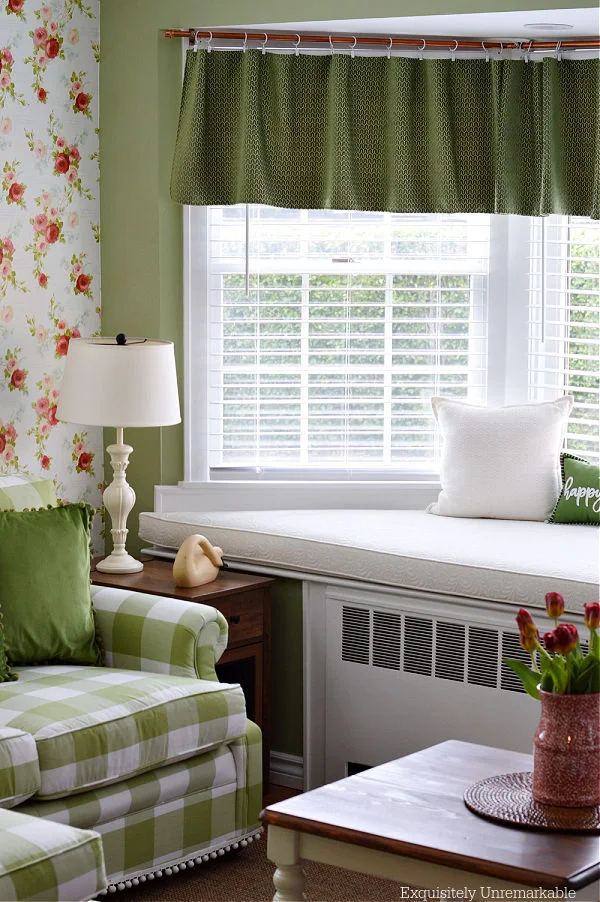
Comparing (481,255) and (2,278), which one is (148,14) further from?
(481,255)

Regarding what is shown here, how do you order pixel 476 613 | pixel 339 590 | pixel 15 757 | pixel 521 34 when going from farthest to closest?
pixel 521 34
pixel 339 590
pixel 476 613
pixel 15 757

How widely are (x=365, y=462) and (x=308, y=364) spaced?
38 cm

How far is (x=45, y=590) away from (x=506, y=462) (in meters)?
1.48

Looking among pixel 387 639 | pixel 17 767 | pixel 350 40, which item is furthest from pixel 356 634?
pixel 350 40

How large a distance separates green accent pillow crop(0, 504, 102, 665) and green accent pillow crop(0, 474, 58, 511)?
0.12 m

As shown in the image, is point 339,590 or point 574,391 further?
point 574,391

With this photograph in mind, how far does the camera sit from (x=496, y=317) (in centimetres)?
400

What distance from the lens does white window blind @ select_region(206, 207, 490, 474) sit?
3.97m

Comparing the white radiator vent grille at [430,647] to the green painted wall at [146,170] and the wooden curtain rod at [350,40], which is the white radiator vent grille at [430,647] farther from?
the wooden curtain rod at [350,40]

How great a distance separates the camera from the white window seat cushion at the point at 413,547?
3092 millimetres

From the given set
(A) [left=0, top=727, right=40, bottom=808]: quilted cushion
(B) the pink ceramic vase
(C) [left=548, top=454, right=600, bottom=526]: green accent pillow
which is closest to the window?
(C) [left=548, top=454, right=600, bottom=526]: green accent pillow

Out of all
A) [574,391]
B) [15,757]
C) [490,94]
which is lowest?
[15,757]

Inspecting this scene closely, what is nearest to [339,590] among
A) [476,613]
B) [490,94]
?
[476,613]

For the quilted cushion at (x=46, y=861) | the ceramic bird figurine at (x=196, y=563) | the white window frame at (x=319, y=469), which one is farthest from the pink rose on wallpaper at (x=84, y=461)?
the quilted cushion at (x=46, y=861)
